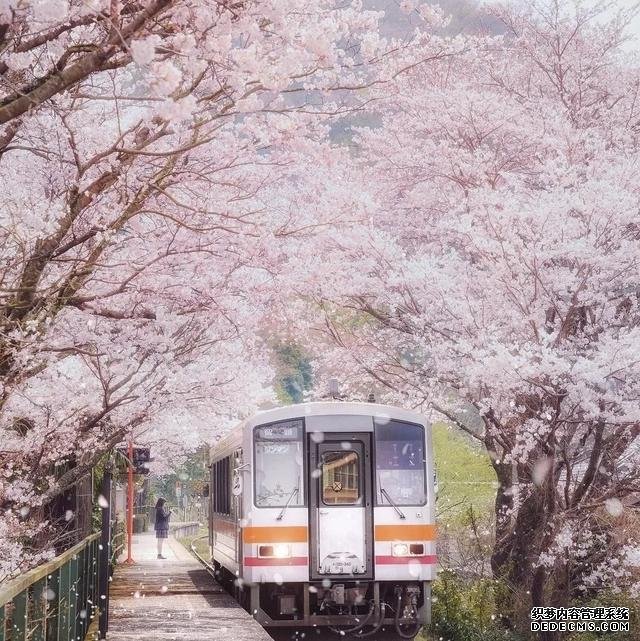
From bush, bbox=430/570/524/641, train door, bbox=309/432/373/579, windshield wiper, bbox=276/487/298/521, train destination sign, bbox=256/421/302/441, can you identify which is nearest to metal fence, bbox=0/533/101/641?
windshield wiper, bbox=276/487/298/521

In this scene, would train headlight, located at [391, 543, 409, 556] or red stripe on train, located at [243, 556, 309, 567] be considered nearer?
red stripe on train, located at [243, 556, 309, 567]

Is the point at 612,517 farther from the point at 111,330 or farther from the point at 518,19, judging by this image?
the point at 518,19

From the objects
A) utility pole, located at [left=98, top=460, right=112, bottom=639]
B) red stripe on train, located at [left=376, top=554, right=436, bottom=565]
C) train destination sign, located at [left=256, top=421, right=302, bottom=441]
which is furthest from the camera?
train destination sign, located at [left=256, top=421, right=302, bottom=441]

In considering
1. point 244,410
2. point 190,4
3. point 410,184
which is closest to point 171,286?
point 190,4

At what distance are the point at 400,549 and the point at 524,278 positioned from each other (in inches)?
159

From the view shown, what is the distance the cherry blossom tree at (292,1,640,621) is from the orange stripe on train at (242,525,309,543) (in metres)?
2.94

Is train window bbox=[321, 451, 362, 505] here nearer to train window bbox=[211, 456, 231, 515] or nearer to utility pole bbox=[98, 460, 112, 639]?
train window bbox=[211, 456, 231, 515]

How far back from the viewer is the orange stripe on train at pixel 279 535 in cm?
1121

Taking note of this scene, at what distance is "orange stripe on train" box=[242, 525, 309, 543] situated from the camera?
11.2m

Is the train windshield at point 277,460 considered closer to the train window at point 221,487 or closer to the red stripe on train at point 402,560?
the red stripe on train at point 402,560

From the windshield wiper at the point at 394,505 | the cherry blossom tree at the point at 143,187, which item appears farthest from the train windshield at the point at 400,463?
the cherry blossom tree at the point at 143,187

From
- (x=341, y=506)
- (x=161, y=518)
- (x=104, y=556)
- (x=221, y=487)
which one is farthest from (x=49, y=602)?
(x=161, y=518)

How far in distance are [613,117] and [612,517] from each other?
21.5ft

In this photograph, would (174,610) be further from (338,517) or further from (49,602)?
(49,602)
